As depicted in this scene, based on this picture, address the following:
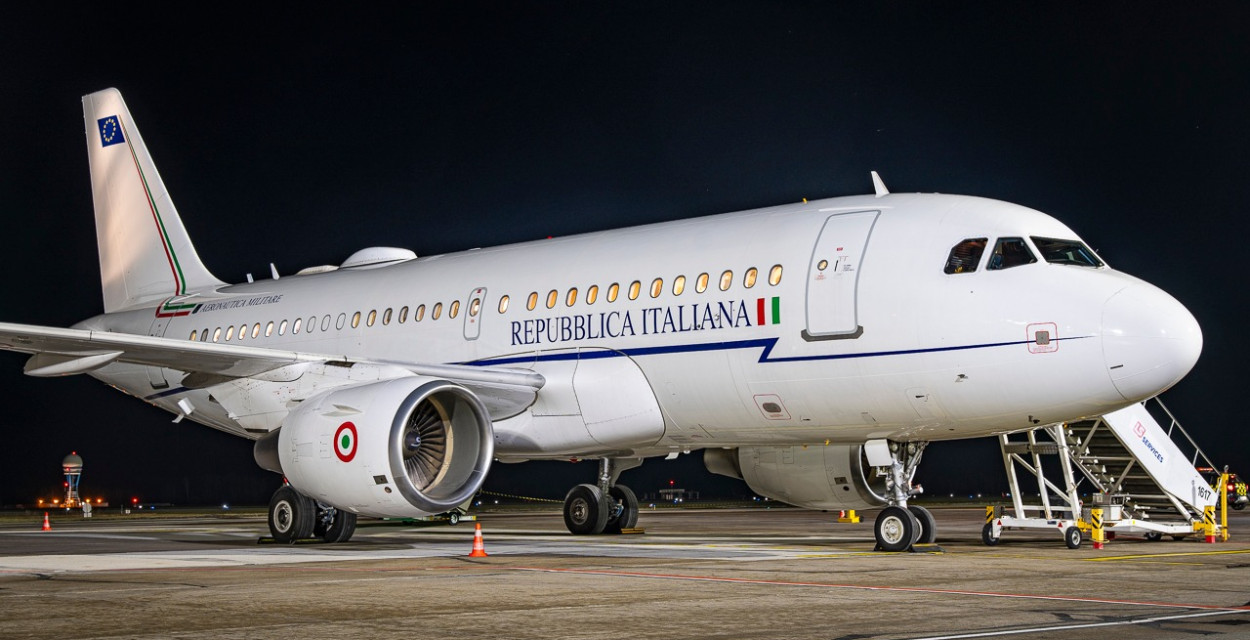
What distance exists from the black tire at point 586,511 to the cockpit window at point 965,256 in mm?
8000

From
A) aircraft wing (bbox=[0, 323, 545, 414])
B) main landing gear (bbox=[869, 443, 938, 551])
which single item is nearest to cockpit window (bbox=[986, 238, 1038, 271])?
main landing gear (bbox=[869, 443, 938, 551])

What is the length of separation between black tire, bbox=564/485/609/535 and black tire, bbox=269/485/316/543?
4.33 meters

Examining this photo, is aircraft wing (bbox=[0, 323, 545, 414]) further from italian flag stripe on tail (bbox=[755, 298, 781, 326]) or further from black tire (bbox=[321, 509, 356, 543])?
italian flag stripe on tail (bbox=[755, 298, 781, 326])

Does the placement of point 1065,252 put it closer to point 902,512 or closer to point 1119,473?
point 902,512

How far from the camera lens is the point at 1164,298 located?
13.8m

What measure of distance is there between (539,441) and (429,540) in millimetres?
3174

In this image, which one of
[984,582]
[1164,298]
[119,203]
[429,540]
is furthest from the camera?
[119,203]

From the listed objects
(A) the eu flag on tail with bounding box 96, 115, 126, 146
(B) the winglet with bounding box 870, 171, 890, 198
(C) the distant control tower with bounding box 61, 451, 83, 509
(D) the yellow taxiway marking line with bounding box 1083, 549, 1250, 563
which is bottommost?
(D) the yellow taxiway marking line with bounding box 1083, 549, 1250, 563

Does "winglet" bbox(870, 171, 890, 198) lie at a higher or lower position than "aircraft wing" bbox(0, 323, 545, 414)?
higher

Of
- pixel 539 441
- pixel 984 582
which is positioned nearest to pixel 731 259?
pixel 539 441

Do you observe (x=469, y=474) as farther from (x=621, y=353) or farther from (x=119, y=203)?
(x=119, y=203)

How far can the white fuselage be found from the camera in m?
13.7

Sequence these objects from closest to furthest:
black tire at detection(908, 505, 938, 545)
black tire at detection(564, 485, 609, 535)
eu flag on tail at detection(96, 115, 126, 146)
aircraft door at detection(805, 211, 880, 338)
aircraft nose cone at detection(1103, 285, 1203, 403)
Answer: aircraft nose cone at detection(1103, 285, 1203, 403)
aircraft door at detection(805, 211, 880, 338)
black tire at detection(908, 505, 938, 545)
black tire at detection(564, 485, 609, 535)
eu flag on tail at detection(96, 115, 126, 146)

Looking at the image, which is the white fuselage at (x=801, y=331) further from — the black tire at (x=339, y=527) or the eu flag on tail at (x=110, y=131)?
the eu flag on tail at (x=110, y=131)
